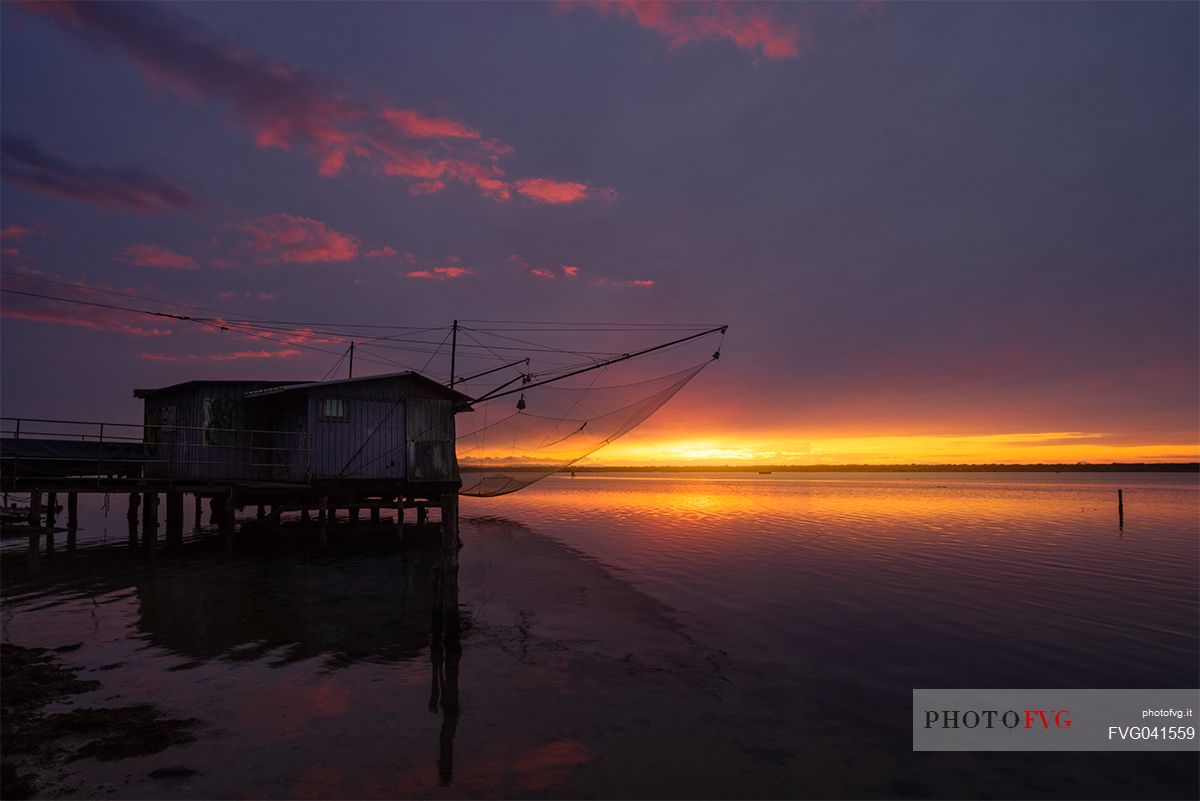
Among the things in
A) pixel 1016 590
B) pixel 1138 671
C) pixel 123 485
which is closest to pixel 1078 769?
pixel 1138 671

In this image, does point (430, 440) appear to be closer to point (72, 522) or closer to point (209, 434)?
point (209, 434)

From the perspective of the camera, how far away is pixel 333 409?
95.3ft

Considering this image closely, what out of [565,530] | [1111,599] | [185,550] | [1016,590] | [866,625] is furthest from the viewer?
[565,530]

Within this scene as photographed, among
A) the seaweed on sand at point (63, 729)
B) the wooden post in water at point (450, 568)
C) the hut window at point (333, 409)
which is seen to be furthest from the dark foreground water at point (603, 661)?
the hut window at point (333, 409)

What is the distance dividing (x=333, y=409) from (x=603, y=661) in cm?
2015

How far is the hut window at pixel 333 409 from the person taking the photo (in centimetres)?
2884

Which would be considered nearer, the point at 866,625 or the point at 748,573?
the point at 866,625

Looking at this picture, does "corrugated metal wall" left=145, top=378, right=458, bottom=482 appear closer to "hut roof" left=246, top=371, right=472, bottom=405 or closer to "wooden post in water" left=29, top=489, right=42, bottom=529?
"hut roof" left=246, top=371, right=472, bottom=405

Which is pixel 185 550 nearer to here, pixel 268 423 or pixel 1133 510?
pixel 268 423

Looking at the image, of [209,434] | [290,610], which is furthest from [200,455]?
[290,610]

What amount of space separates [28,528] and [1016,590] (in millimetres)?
32280

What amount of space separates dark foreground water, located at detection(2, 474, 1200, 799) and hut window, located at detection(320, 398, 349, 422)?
6.16 metres

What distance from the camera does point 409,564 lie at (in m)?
26.5

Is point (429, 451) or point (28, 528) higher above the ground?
point (429, 451)
